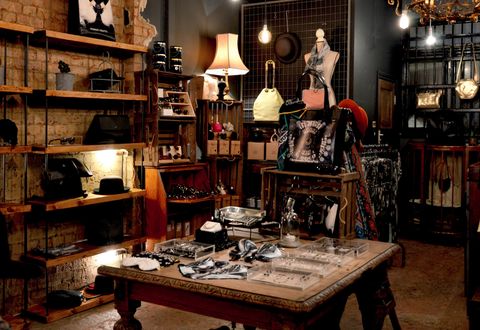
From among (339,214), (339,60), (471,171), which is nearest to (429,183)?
(339,60)

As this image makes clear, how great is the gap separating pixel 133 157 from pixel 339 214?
2.63 meters

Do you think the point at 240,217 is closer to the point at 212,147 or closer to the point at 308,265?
the point at 308,265

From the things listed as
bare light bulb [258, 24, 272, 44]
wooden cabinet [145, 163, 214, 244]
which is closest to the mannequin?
bare light bulb [258, 24, 272, 44]

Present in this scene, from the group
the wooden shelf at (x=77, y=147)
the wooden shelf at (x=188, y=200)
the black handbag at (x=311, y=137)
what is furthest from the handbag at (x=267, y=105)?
the black handbag at (x=311, y=137)

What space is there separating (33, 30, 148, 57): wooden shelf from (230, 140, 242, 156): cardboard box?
5.51 ft

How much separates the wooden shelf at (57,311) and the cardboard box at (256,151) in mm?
2878

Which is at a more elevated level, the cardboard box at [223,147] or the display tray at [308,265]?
the cardboard box at [223,147]

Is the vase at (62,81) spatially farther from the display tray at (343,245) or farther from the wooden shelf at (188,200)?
the display tray at (343,245)

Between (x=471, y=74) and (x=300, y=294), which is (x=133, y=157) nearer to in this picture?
(x=300, y=294)

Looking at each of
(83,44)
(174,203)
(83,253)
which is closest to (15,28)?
(83,44)

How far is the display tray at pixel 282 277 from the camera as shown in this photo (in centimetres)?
240

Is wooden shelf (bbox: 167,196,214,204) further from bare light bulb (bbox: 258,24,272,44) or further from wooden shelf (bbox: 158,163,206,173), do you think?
bare light bulb (bbox: 258,24,272,44)

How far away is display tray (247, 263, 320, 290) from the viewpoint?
2.40 metres

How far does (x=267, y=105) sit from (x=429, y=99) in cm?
263
